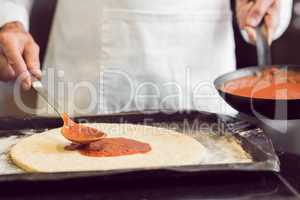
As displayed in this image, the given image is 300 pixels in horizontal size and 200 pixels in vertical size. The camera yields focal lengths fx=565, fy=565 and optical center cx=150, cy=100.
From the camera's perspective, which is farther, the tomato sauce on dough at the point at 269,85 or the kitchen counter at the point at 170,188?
the tomato sauce on dough at the point at 269,85

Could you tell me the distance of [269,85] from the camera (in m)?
1.42

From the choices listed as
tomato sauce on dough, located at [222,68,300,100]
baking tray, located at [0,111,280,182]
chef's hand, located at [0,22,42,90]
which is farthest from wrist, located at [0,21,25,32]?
tomato sauce on dough, located at [222,68,300,100]

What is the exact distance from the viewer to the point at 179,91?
1612 millimetres

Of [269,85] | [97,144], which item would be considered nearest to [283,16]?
[269,85]

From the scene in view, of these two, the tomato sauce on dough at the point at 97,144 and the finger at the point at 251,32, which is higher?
the finger at the point at 251,32

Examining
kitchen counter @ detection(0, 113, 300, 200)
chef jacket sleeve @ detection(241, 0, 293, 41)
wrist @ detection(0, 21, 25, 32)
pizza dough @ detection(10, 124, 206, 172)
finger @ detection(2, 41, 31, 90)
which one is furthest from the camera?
chef jacket sleeve @ detection(241, 0, 293, 41)

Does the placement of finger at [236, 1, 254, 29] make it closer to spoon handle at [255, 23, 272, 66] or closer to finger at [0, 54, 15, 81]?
spoon handle at [255, 23, 272, 66]

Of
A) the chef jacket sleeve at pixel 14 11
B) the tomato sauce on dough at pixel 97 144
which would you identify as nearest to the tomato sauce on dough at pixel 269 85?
the tomato sauce on dough at pixel 97 144

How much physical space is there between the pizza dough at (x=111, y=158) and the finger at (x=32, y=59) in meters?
0.15

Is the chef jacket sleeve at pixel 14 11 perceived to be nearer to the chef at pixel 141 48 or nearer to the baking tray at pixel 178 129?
the chef at pixel 141 48

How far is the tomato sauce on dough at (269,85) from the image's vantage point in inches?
53.2

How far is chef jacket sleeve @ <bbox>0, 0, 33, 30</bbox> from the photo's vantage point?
1.58 meters

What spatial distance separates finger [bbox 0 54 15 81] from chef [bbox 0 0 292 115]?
0.11 meters

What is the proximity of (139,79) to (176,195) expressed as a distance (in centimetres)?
62
